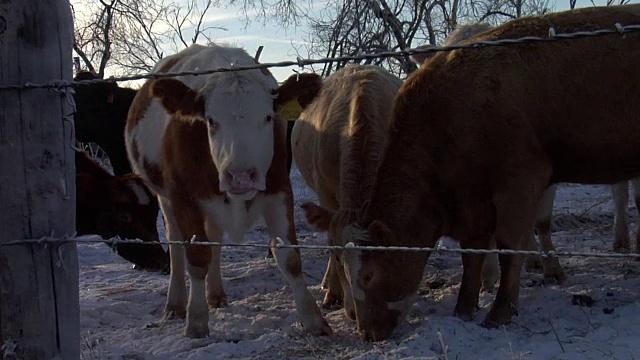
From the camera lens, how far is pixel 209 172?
5.28 metres

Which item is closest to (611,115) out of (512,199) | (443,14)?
(512,199)

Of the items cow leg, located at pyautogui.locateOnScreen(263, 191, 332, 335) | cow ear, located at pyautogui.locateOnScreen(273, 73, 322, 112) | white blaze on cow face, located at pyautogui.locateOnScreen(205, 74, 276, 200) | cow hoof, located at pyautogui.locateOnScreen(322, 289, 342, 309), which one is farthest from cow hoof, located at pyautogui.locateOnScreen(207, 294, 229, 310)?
cow ear, located at pyautogui.locateOnScreen(273, 73, 322, 112)

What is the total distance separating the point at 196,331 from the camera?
17.5 ft

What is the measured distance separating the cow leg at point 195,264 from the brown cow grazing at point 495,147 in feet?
3.31

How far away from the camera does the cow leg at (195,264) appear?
211 inches

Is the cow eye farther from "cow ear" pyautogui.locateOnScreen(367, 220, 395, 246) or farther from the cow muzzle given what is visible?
"cow ear" pyautogui.locateOnScreen(367, 220, 395, 246)

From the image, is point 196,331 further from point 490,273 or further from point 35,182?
point 35,182

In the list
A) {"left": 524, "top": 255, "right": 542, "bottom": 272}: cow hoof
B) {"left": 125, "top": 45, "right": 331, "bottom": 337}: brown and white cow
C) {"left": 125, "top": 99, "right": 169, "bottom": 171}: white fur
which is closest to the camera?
{"left": 125, "top": 45, "right": 331, "bottom": 337}: brown and white cow

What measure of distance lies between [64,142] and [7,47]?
1.28 feet

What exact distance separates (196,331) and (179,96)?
1596 millimetres

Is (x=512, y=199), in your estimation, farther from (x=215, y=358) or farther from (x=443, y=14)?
(x=443, y=14)

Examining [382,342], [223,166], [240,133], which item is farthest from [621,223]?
[223,166]

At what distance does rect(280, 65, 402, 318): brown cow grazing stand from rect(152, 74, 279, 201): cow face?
0.27 metres

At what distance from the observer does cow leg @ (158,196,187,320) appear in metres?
6.18
